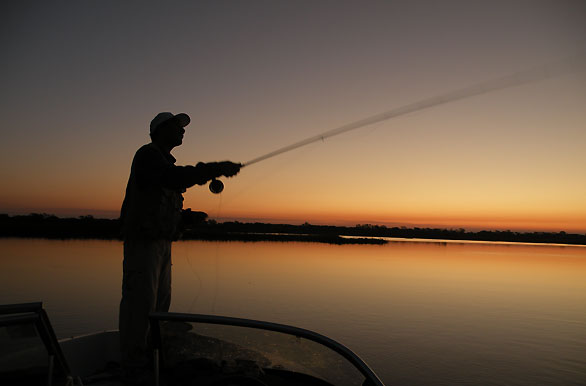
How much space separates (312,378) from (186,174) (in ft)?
5.05

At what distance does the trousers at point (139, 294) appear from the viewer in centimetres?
286

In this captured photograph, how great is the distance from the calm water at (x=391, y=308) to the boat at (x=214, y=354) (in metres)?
6.06

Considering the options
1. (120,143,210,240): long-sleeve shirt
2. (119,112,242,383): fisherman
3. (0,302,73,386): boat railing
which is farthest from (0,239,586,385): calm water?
(0,302,73,386): boat railing

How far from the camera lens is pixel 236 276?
19469mm

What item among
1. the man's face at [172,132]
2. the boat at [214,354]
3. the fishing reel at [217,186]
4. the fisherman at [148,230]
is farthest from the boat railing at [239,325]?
the fishing reel at [217,186]

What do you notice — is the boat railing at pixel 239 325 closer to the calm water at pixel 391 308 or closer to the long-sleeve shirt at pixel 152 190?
the long-sleeve shirt at pixel 152 190

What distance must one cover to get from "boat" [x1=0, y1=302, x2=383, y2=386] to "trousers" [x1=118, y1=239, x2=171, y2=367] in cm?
42

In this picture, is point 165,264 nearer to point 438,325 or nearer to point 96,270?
point 438,325

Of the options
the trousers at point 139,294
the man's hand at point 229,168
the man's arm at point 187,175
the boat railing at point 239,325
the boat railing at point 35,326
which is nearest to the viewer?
the boat railing at point 35,326

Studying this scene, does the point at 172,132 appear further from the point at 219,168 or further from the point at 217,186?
the point at 217,186

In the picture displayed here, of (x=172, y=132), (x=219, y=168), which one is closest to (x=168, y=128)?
(x=172, y=132)

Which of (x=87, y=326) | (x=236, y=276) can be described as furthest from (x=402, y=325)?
(x=236, y=276)

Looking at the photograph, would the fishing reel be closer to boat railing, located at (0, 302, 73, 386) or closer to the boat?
the boat

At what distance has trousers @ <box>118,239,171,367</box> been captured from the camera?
9.38 ft
